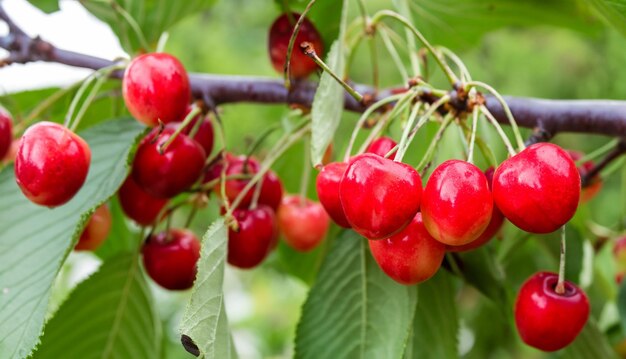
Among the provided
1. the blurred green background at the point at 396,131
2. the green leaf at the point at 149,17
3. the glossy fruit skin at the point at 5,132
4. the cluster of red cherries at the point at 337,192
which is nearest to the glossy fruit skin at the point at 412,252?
the cluster of red cherries at the point at 337,192

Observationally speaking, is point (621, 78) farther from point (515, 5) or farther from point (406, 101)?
point (406, 101)

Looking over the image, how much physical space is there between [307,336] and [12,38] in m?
0.62

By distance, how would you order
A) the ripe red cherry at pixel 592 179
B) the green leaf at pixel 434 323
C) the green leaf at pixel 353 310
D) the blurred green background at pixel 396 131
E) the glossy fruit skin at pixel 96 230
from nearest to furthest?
the green leaf at pixel 353 310 → the green leaf at pixel 434 323 → the glossy fruit skin at pixel 96 230 → the ripe red cherry at pixel 592 179 → the blurred green background at pixel 396 131

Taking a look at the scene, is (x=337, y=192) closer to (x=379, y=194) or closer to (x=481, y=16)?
(x=379, y=194)

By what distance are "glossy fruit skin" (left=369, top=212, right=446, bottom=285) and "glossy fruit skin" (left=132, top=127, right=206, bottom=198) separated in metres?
0.30

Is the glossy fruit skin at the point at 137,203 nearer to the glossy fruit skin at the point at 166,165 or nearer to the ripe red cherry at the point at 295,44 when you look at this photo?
the glossy fruit skin at the point at 166,165

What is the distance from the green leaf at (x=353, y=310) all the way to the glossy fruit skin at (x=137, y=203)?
0.87 ft

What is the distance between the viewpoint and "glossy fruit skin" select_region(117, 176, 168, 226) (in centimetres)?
104

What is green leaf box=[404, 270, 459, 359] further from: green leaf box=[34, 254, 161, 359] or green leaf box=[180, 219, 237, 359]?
green leaf box=[34, 254, 161, 359]

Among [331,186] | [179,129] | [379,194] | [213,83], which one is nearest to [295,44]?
[213,83]

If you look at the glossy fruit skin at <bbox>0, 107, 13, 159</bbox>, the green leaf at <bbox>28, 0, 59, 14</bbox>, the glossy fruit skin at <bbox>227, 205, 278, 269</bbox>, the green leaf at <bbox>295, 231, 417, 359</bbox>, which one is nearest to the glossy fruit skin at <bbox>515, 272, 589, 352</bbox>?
the green leaf at <bbox>295, 231, 417, 359</bbox>

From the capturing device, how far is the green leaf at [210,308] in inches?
28.0

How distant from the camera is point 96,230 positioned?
3.59 feet

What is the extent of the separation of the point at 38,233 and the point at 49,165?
12 cm
